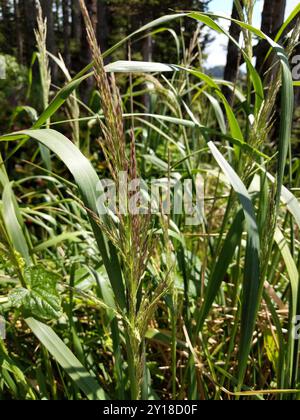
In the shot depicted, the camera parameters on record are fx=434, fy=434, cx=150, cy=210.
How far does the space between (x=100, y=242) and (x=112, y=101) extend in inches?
7.3

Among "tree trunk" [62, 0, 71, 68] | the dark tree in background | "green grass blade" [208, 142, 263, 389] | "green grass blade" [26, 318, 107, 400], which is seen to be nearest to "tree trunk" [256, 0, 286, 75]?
"green grass blade" [208, 142, 263, 389]

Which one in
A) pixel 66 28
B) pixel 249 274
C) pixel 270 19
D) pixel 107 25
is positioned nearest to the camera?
pixel 249 274

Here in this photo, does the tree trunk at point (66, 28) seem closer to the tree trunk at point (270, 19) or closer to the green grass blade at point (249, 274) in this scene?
the tree trunk at point (270, 19)

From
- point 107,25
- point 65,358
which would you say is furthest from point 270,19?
point 107,25

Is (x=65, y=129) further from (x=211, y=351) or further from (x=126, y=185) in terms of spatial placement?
(x=126, y=185)

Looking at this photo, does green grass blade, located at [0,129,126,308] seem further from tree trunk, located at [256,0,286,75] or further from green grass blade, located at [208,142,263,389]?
tree trunk, located at [256,0,286,75]

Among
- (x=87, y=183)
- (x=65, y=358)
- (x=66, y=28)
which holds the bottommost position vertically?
(x=65, y=358)

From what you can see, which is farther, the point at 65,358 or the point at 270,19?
the point at 270,19

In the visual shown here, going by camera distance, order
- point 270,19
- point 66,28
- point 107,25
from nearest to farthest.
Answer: point 270,19 → point 107,25 → point 66,28

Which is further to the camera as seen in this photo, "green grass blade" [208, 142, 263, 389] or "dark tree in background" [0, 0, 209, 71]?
"dark tree in background" [0, 0, 209, 71]

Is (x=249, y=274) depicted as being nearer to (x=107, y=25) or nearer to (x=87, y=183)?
(x=87, y=183)

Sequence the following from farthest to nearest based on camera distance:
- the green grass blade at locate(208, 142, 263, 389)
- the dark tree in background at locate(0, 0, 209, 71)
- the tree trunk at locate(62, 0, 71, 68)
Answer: the tree trunk at locate(62, 0, 71, 68) → the dark tree in background at locate(0, 0, 209, 71) → the green grass blade at locate(208, 142, 263, 389)
